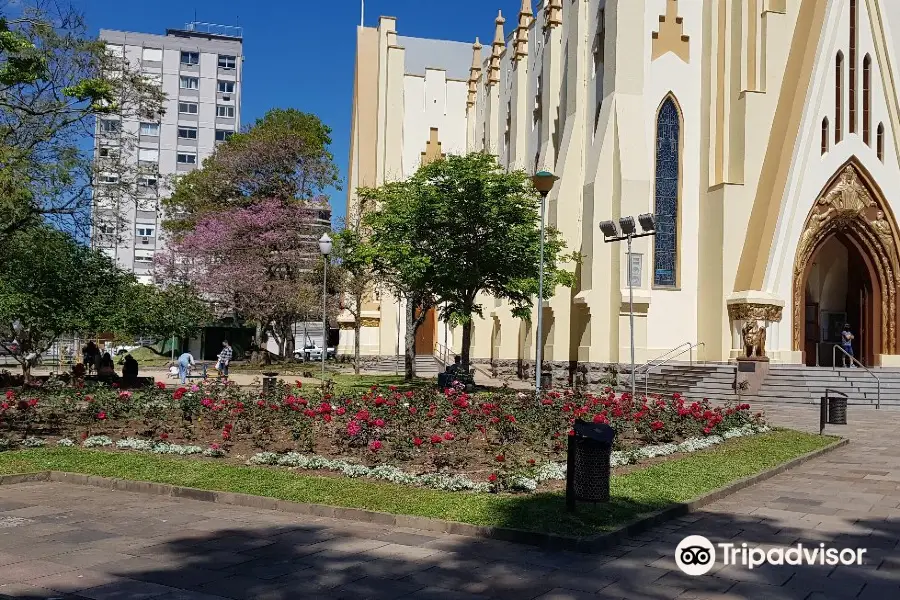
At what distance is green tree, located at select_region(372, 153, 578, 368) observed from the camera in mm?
22766

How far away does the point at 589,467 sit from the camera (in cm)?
795

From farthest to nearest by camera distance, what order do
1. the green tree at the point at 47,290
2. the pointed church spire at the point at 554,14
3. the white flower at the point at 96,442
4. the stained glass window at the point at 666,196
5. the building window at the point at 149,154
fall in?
the building window at the point at 149,154 < the pointed church spire at the point at 554,14 < the stained glass window at the point at 666,196 < the green tree at the point at 47,290 < the white flower at the point at 96,442

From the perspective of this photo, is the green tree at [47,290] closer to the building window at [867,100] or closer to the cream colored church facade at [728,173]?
the cream colored church facade at [728,173]

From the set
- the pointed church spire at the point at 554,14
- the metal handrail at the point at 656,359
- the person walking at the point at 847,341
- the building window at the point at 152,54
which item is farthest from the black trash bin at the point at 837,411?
the building window at the point at 152,54

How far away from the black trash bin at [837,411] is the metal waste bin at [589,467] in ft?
35.5

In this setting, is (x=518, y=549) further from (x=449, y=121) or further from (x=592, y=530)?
(x=449, y=121)

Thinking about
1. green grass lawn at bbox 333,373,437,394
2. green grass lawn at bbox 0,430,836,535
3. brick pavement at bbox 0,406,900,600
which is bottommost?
brick pavement at bbox 0,406,900,600

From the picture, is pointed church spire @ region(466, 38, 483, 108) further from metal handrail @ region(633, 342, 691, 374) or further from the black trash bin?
the black trash bin

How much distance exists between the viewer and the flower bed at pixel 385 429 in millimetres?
10383

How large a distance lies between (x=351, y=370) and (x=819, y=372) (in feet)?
66.5

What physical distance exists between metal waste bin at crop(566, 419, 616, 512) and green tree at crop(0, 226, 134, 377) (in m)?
15.6

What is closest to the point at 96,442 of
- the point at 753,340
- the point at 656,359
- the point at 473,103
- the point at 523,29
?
the point at 753,340

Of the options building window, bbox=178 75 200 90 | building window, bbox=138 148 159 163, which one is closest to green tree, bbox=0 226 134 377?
building window, bbox=138 148 159 163

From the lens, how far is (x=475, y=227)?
23.2 meters
